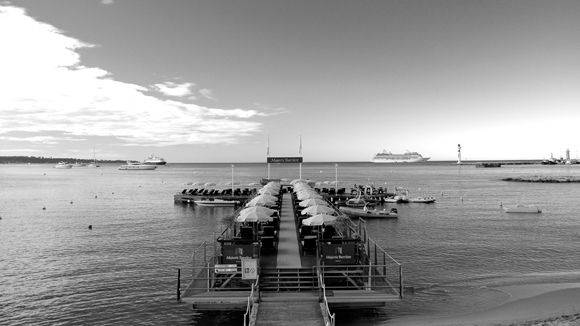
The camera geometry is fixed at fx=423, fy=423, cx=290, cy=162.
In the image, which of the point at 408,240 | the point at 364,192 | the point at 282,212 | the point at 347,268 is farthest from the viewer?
the point at 364,192

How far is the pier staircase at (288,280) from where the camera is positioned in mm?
17938

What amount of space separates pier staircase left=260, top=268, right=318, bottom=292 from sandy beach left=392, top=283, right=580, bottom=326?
454 cm

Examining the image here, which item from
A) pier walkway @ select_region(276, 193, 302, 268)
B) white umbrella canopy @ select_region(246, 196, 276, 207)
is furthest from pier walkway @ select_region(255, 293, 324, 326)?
white umbrella canopy @ select_region(246, 196, 276, 207)

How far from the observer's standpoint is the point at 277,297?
1684cm

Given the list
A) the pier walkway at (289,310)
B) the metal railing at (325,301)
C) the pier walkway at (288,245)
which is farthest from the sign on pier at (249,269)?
the metal railing at (325,301)

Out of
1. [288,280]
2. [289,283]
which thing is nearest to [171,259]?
[288,280]

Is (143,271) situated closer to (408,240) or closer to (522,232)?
(408,240)

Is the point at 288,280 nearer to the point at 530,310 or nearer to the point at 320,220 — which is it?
the point at 320,220

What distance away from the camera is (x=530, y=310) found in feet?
68.8

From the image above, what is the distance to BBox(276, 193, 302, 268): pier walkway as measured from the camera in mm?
19987

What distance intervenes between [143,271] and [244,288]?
13.1 metres

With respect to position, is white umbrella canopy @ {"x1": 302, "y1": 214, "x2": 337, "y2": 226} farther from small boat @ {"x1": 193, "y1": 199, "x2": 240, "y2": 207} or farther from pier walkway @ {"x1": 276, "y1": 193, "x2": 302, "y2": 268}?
small boat @ {"x1": 193, "y1": 199, "x2": 240, "y2": 207}

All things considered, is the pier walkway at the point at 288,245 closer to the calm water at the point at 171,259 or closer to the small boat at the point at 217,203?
the calm water at the point at 171,259

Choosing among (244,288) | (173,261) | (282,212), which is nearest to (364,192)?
(282,212)
